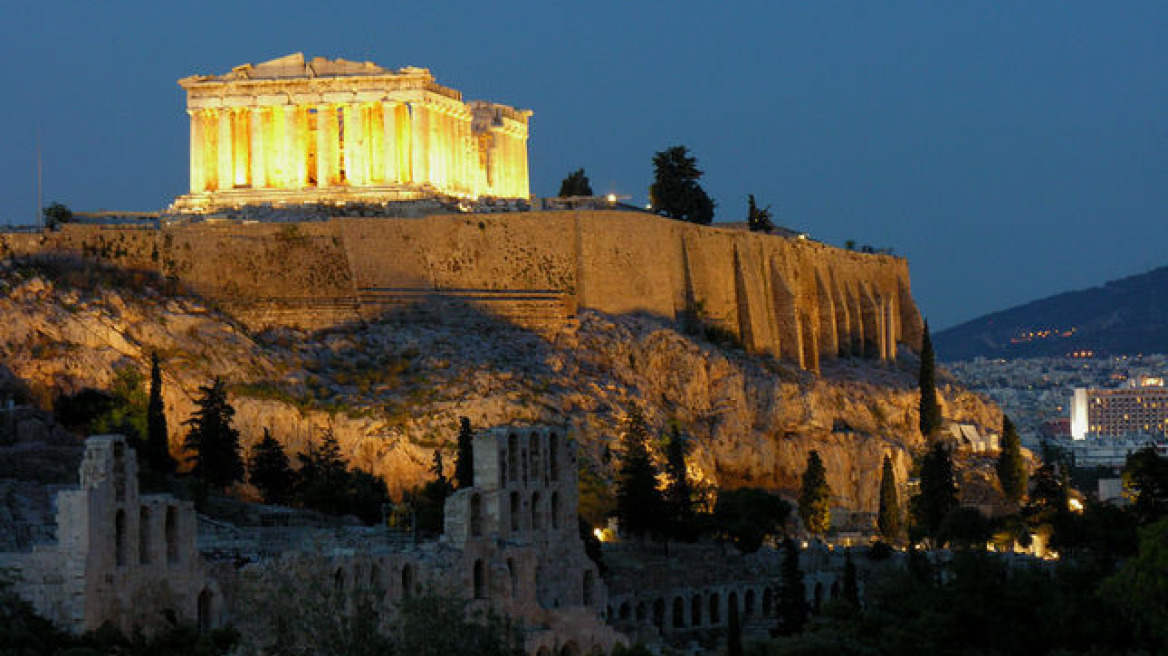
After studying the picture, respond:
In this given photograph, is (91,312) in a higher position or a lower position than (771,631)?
higher

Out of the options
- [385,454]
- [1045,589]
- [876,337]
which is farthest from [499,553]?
[876,337]

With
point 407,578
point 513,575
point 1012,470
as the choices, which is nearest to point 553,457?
point 513,575

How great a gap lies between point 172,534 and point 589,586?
42.6ft

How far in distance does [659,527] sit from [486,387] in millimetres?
8726

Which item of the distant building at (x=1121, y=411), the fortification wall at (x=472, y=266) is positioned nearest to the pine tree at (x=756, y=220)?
the fortification wall at (x=472, y=266)

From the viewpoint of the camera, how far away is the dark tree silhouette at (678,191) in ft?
319

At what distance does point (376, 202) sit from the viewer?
88312 mm

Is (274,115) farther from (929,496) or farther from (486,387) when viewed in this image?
(929,496)

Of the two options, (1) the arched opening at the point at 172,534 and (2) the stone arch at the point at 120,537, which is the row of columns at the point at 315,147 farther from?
(2) the stone arch at the point at 120,537

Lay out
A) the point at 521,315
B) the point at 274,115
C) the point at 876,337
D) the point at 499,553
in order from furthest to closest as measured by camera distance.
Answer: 1. the point at 876,337
2. the point at 274,115
3. the point at 521,315
4. the point at 499,553

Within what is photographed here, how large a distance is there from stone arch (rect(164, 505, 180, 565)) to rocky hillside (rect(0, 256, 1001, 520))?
76.5 ft

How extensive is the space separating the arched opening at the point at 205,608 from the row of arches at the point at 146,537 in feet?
3.00

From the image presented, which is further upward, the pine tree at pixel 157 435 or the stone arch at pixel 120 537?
the pine tree at pixel 157 435

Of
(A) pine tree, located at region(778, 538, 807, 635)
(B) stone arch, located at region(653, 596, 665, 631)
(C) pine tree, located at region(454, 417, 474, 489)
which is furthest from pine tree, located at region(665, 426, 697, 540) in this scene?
(A) pine tree, located at region(778, 538, 807, 635)
